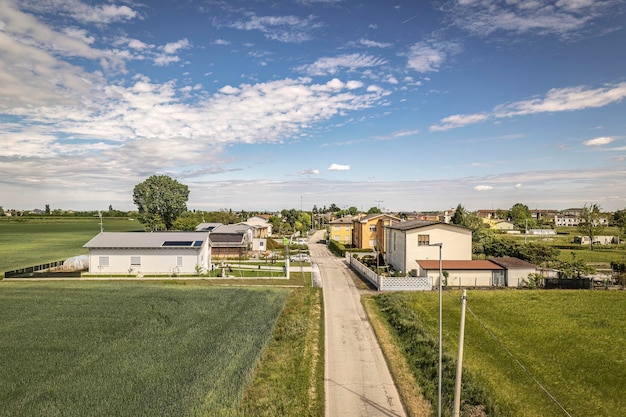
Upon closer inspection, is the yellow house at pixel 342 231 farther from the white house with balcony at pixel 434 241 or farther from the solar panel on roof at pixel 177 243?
the solar panel on roof at pixel 177 243

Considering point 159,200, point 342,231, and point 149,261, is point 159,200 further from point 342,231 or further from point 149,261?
point 149,261

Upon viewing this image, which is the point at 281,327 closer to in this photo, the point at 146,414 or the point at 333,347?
the point at 333,347

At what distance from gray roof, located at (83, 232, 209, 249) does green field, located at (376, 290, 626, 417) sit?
27693 mm

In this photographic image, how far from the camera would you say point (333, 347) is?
23031 mm

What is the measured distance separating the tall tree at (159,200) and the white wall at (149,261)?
44.6 meters

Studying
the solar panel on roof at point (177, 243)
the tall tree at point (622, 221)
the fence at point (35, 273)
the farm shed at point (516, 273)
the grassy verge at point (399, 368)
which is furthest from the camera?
the tall tree at point (622, 221)

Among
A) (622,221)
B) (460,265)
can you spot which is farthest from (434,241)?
(622,221)

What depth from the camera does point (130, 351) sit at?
2094 centimetres

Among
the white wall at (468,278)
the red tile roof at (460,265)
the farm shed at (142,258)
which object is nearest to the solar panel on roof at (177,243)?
the farm shed at (142,258)

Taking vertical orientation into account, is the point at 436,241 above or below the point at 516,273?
above

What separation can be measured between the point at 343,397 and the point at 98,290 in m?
30.8

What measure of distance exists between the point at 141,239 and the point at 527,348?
45011 mm

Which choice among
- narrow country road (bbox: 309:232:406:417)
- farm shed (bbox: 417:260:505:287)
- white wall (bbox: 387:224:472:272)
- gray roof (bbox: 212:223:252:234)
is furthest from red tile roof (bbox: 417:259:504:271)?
gray roof (bbox: 212:223:252:234)

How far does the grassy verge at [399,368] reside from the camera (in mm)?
15859
